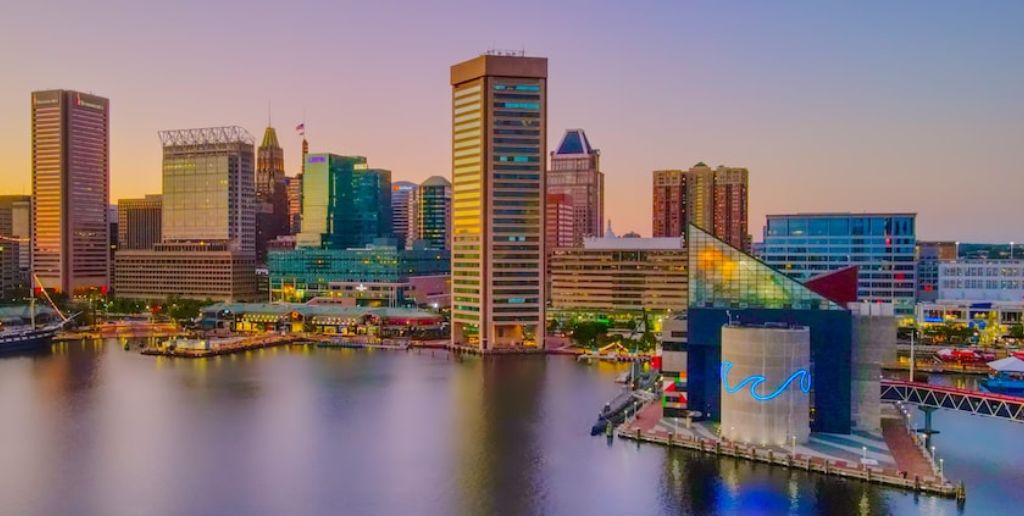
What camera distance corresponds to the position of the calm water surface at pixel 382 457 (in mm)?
39875

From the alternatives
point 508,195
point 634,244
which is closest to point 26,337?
point 508,195

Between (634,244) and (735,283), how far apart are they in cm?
7221

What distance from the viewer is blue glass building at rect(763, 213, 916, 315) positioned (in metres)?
122

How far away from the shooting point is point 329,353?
95.4 meters

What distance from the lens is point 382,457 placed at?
47.8 meters

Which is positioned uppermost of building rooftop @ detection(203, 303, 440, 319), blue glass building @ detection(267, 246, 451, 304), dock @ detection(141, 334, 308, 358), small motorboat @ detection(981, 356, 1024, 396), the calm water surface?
blue glass building @ detection(267, 246, 451, 304)

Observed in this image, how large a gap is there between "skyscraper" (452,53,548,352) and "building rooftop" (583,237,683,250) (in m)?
30.5

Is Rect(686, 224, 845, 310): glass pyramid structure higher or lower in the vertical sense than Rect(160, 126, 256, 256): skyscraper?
lower

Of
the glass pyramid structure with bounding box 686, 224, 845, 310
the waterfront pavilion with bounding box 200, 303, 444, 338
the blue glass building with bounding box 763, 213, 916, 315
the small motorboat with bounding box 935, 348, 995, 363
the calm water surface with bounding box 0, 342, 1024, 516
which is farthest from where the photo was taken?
the blue glass building with bounding box 763, 213, 916, 315

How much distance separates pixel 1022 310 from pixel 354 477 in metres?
85.9

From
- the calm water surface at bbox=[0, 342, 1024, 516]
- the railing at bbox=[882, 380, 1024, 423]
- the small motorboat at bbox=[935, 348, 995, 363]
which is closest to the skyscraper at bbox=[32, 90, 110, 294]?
the calm water surface at bbox=[0, 342, 1024, 516]

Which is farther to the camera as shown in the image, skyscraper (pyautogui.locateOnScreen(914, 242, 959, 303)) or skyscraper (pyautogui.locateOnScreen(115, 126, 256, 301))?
skyscraper (pyautogui.locateOnScreen(115, 126, 256, 301))

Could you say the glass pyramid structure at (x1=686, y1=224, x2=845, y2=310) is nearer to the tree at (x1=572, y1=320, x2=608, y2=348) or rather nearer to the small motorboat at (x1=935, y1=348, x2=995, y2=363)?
the small motorboat at (x1=935, y1=348, x2=995, y2=363)

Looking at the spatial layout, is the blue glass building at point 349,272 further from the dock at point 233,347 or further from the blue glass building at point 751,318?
the blue glass building at point 751,318
